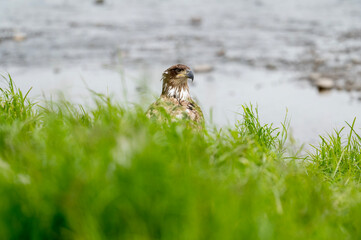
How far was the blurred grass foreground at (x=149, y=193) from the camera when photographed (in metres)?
2.99

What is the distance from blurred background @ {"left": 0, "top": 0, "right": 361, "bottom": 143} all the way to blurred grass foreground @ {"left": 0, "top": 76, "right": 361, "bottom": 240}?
3990 mm

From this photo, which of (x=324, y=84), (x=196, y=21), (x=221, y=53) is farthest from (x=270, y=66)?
(x=196, y=21)

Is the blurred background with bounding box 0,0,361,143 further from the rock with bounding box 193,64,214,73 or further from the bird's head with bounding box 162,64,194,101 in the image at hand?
the bird's head with bounding box 162,64,194,101

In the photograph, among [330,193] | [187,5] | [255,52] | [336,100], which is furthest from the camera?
[187,5]

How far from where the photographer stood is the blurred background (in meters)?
10.1

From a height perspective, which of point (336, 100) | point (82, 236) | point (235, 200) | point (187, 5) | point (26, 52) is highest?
point (187, 5)

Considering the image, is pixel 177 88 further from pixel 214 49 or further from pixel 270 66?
pixel 214 49

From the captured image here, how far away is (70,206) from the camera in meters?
2.99

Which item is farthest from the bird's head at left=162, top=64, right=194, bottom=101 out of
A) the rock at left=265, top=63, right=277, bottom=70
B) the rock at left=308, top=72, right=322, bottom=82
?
the rock at left=265, top=63, right=277, bottom=70

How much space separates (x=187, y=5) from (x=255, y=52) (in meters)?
5.40

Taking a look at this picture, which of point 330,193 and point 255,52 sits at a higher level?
point 255,52

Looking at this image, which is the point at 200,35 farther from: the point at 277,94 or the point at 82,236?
the point at 82,236

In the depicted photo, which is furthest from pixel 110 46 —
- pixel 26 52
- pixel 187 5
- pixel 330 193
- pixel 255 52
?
pixel 330 193

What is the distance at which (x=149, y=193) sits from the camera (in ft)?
10.1
